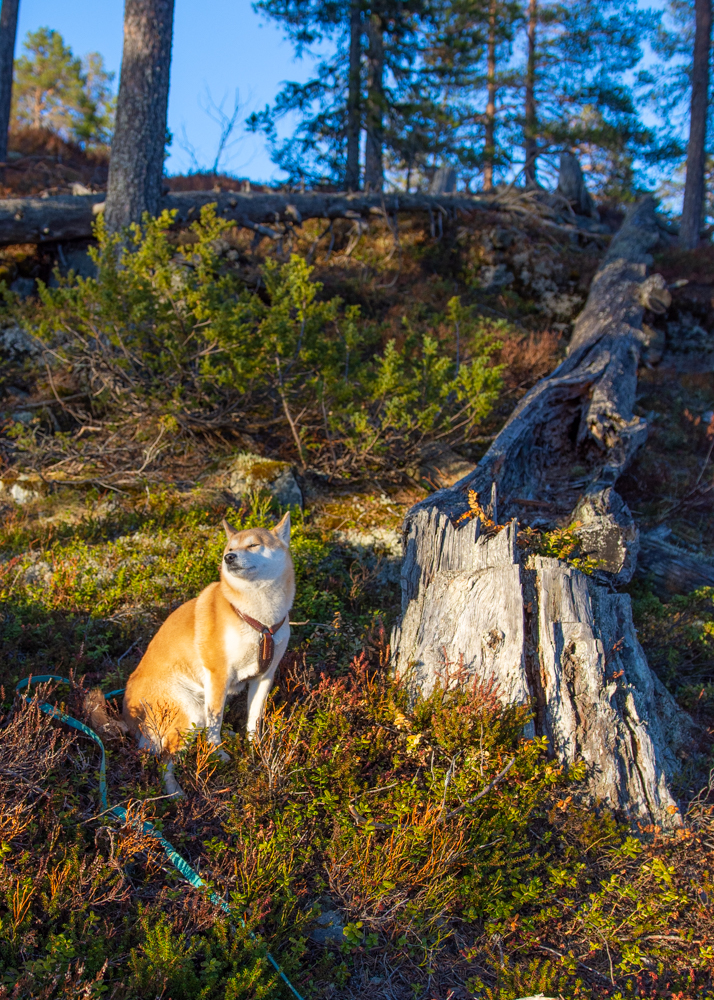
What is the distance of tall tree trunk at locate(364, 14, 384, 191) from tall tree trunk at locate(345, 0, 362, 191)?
0.26m

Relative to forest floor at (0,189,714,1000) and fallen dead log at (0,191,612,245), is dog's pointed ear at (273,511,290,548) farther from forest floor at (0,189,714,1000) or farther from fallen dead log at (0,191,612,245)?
fallen dead log at (0,191,612,245)

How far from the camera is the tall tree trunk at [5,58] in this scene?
1403 cm

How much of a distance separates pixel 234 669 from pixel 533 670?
1966mm

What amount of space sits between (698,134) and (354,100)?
34.0 ft

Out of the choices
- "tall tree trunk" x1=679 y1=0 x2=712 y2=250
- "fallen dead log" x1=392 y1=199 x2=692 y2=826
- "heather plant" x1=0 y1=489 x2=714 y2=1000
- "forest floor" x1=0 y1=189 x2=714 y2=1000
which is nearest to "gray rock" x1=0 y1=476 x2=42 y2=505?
"forest floor" x1=0 y1=189 x2=714 y2=1000

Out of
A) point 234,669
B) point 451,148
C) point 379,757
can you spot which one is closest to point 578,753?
point 379,757

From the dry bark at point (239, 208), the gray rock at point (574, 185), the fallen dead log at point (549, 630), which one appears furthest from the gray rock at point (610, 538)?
the gray rock at point (574, 185)

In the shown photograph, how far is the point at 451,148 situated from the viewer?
15078 millimetres

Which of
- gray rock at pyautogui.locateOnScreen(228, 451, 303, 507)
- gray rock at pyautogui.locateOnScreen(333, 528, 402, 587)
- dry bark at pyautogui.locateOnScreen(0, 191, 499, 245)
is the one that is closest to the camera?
gray rock at pyautogui.locateOnScreen(333, 528, 402, 587)

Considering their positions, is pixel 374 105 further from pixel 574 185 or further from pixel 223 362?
pixel 223 362

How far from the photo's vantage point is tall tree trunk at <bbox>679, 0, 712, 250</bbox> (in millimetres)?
16625

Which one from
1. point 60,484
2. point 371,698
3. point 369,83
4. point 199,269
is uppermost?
point 369,83

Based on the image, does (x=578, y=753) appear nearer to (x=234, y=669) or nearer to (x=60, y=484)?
(x=234, y=669)

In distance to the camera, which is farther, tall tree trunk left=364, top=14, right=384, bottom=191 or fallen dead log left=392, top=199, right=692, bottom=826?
tall tree trunk left=364, top=14, right=384, bottom=191
